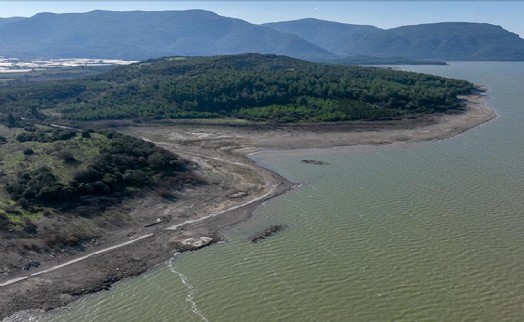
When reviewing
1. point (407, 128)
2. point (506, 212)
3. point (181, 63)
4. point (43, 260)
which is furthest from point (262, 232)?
Result: point (181, 63)

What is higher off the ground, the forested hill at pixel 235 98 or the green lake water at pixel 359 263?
the forested hill at pixel 235 98

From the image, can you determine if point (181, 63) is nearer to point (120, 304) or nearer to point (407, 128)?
point (407, 128)

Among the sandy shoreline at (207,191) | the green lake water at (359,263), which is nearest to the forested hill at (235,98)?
the sandy shoreline at (207,191)

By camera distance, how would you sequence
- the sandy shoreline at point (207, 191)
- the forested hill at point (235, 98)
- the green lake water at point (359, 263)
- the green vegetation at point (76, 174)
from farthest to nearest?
the forested hill at point (235, 98)
the green vegetation at point (76, 174)
the sandy shoreline at point (207, 191)
the green lake water at point (359, 263)

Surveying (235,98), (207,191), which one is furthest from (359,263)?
(235,98)

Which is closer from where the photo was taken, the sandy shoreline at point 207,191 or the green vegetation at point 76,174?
the sandy shoreline at point 207,191

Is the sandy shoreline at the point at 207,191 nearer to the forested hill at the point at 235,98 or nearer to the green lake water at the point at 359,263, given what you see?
the green lake water at the point at 359,263

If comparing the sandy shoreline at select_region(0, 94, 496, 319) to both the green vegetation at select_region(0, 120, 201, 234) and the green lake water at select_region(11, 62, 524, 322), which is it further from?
the green vegetation at select_region(0, 120, 201, 234)

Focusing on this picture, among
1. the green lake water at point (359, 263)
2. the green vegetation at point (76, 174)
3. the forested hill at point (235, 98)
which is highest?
the forested hill at point (235, 98)
